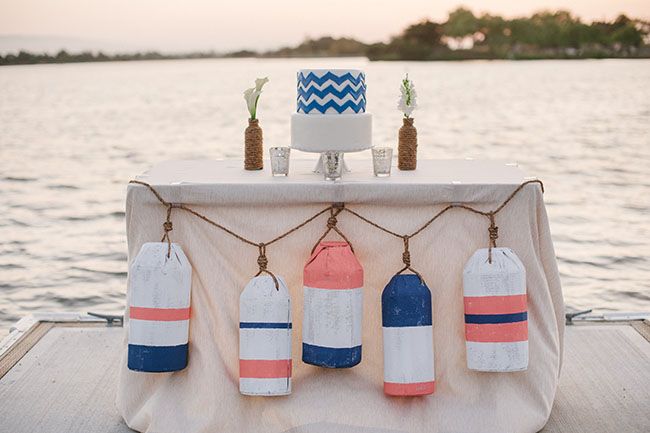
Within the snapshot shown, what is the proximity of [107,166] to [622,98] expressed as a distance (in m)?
16.7

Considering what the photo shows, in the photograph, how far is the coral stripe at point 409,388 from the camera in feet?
8.61

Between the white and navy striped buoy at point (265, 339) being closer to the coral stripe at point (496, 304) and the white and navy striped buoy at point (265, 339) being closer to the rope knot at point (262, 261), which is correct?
the rope knot at point (262, 261)

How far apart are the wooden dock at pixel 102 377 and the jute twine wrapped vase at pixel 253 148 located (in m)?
0.89

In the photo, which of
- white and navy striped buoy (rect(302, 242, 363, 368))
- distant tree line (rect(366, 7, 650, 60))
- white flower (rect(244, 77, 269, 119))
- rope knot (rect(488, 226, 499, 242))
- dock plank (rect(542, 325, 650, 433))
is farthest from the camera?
distant tree line (rect(366, 7, 650, 60))

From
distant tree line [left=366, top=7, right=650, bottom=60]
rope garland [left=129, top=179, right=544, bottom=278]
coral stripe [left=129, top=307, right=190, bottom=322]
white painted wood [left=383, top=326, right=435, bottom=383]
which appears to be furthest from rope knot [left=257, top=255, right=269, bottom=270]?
distant tree line [left=366, top=7, right=650, bottom=60]

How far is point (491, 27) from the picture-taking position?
55656 millimetres

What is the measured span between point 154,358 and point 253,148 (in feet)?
2.59

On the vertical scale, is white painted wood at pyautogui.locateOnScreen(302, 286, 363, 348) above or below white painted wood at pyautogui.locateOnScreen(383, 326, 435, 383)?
above

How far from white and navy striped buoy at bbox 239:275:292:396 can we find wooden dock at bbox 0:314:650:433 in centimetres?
20

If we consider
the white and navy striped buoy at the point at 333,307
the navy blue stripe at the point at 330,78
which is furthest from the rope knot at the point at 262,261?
the navy blue stripe at the point at 330,78

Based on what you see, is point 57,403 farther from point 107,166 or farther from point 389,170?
point 107,166

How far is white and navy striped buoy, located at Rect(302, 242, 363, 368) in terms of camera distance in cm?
257

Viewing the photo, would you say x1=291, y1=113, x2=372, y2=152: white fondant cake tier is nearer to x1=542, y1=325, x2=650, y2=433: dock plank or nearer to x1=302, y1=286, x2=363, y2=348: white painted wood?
x1=302, y1=286, x2=363, y2=348: white painted wood

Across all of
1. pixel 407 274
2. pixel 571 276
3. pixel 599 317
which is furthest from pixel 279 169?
pixel 571 276
